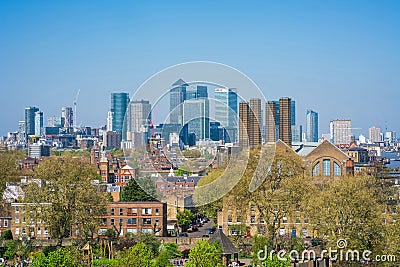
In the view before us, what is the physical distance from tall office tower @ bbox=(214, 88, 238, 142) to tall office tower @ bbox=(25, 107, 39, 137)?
126554 millimetres

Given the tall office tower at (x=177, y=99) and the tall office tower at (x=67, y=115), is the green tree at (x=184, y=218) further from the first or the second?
the tall office tower at (x=67, y=115)

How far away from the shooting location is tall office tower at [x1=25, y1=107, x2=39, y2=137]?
145000 millimetres

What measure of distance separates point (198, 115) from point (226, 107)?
52.9 inches

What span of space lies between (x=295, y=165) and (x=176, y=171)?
27.4 ft

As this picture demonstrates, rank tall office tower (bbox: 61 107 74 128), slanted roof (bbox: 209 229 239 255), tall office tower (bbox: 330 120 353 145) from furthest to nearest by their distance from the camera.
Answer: tall office tower (bbox: 61 107 74 128) → tall office tower (bbox: 330 120 353 145) → slanted roof (bbox: 209 229 239 255)

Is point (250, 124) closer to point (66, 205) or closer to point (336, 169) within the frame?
point (336, 169)

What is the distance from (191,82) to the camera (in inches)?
689

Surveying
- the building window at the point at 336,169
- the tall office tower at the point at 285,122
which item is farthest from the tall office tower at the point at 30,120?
the building window at the point at 336,169

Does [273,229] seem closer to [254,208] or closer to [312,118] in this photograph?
[254,208]

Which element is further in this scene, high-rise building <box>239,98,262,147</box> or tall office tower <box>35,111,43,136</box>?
tall office tower <box>35,111,43,136</box>

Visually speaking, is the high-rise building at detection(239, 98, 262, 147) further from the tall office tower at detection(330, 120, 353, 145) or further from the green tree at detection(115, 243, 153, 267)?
the tall office tower at detection(330, 120, 353, 145)

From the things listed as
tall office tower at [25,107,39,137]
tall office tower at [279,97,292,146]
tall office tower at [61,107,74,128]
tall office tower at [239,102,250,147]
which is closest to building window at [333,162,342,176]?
tall office tower at [239,102,250,147]

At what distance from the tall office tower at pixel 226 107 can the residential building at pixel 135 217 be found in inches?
172

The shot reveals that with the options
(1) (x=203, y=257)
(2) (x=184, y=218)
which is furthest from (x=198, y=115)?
(2) (x=184, y=218)
